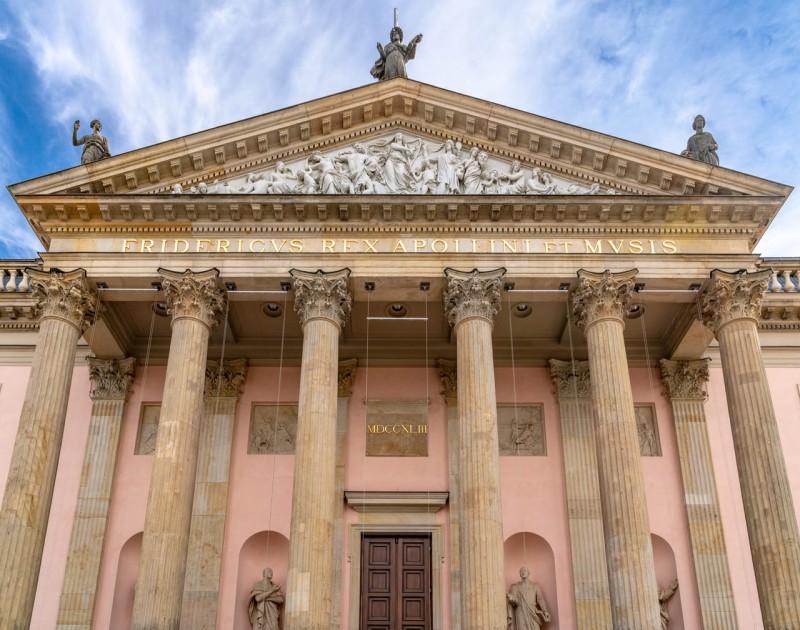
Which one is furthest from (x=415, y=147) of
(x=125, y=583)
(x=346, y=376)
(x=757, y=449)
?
(x=125, y=583)

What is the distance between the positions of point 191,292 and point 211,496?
5.59 metres

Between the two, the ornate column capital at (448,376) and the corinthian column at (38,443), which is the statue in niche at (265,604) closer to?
the corinthian column at (38,443)

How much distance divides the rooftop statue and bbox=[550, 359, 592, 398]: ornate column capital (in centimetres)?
861

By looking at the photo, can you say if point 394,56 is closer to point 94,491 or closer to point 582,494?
point 582,494

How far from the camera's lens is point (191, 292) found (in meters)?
19.6

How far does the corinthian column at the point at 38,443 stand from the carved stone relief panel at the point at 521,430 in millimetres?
10653

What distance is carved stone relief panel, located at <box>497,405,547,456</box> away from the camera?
2270cm

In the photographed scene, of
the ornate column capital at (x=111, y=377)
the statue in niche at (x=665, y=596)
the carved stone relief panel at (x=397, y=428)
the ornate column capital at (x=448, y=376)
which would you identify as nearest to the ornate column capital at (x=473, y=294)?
the ornate column capital at (x=448, y=376)

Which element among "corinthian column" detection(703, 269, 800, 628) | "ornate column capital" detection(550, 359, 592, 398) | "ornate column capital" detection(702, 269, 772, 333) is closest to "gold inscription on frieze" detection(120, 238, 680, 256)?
"ornate column capital" detection(702, 269, 772, 333)

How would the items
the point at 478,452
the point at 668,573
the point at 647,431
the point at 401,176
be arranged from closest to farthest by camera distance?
the point at 478,452
the point at 401,176
the point at 668,573
the point at 647,431

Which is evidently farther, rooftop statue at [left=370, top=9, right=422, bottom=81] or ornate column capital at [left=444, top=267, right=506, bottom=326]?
rooftop statue at [left=370, top=9, right=422, bottom=81]

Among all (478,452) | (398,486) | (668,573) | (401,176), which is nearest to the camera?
(478,452)

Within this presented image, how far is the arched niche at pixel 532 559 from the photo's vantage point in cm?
2141

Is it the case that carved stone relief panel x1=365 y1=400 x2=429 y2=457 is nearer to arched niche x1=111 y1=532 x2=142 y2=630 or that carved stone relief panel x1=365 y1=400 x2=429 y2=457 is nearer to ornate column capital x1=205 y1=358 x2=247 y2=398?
ornate column capital x1=205 y1=358 x2=247 y2=398
